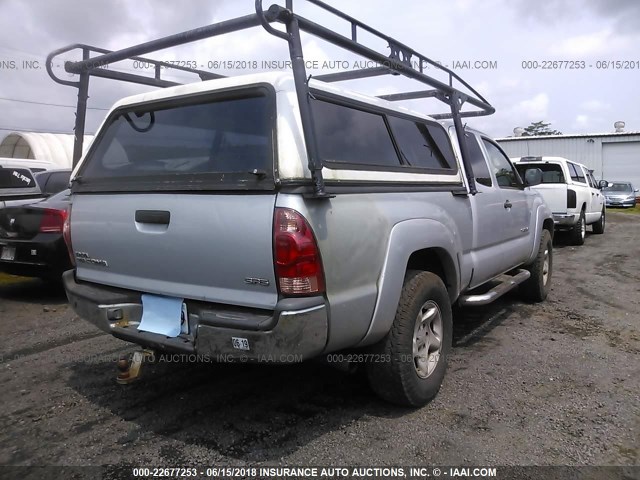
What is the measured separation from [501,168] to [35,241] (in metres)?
5.19

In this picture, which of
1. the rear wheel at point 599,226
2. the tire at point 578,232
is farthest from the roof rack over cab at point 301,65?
the rear wheel at point 599,226

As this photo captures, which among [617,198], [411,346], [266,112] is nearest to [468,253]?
[411,346]

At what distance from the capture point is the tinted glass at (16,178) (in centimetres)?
837

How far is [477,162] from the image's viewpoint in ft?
15.8

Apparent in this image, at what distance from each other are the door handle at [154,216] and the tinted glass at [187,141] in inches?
10.5

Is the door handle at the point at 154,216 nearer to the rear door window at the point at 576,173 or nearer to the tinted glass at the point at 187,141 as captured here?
the tinted glass at the point at 187,141

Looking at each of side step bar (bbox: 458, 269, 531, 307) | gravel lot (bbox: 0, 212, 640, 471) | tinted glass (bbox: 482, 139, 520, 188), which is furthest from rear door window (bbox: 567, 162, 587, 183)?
gravel lot (bbox: 0, 212, 640, 471)

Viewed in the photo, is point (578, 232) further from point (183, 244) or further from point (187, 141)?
point (183, 244)

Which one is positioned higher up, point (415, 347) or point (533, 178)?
point (533, 178)

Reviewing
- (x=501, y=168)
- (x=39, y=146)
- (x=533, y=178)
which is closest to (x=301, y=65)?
(x=501, y=168)

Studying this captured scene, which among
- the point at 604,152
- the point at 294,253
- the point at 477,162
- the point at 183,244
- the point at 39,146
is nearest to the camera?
the point at 294,253

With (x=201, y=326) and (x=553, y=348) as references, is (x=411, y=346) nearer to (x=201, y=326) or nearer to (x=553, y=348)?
(x=201, y=326)

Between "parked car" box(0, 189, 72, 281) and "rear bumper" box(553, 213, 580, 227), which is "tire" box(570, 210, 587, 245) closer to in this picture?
"rear bumper" box(553, 213, 580, 227)

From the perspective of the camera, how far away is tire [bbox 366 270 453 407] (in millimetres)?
3150
